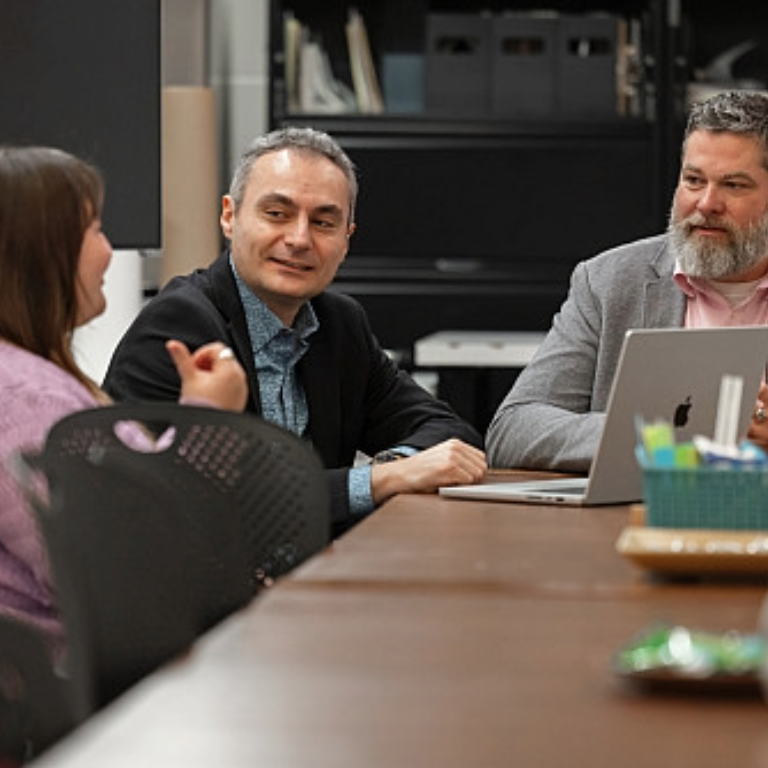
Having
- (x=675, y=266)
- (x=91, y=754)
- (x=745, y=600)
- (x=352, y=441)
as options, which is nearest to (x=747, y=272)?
(x=675, y=266)

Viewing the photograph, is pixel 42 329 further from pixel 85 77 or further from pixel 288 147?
pixel 85 77

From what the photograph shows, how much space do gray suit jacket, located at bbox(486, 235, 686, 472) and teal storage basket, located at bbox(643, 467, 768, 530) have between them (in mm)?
1374

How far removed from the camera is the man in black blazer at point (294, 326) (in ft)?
11.3

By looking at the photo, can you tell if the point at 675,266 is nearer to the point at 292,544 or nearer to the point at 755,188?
the point at 755,188

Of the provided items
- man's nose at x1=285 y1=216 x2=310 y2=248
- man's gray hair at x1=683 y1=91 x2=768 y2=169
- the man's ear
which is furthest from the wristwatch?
man's gray hair at x1=683 y1=91 x2=768 y2=169

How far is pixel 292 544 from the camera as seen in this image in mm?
2367

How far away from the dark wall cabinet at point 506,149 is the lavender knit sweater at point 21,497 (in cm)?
402

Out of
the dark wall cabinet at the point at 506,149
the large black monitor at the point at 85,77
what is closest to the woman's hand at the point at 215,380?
the large black monitor at the point at 85,77

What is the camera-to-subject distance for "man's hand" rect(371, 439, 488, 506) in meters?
3.08

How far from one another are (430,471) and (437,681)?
60.7 inches

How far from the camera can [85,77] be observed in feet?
15.6

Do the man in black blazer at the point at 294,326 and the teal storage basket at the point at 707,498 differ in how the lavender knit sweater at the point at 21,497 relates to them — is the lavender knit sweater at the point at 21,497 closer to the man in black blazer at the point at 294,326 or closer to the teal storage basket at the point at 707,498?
the teal storage basket at the point at 707,498

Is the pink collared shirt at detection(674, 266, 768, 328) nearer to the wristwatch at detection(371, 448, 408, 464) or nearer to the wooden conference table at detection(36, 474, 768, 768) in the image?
the wristwatch at detection(371, 448, 408, 464)

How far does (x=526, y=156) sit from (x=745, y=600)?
4719 mm
